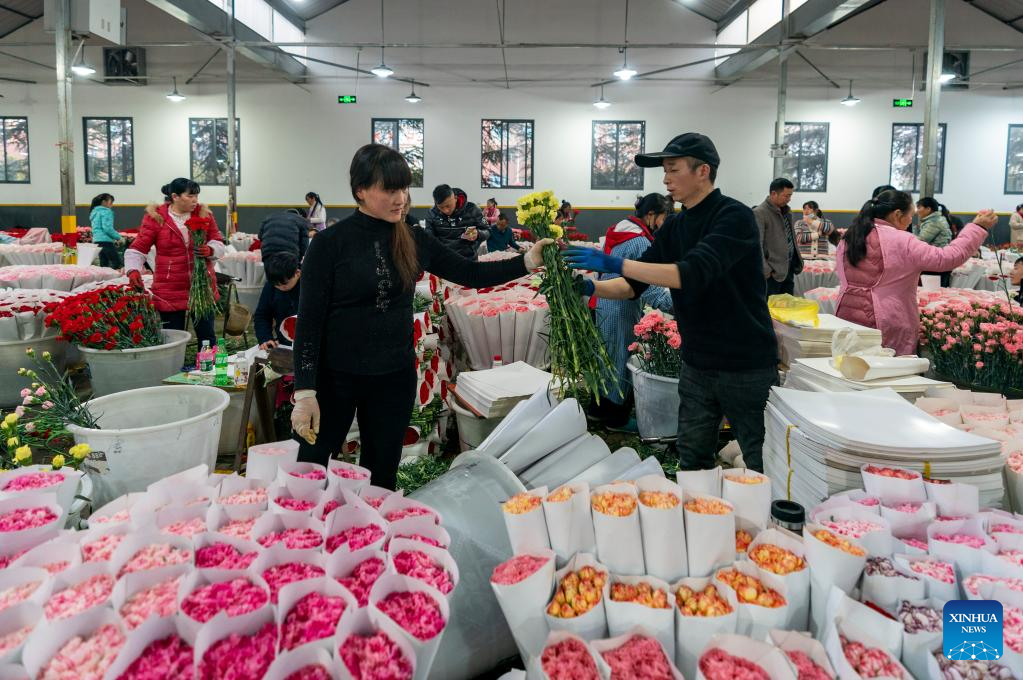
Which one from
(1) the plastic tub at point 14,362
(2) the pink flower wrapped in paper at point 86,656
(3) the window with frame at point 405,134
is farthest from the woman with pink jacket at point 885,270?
(3) the window with frame at point 405,134

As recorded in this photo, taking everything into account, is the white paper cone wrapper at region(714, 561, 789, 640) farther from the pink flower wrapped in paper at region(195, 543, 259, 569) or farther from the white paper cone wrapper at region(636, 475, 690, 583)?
the pink flower wrapped in paper at region(195, 543, 259, 569)

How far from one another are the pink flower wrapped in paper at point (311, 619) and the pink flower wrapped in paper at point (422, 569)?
5.2 inches

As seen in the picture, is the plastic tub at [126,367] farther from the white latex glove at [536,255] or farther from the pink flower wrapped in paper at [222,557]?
the pink flower wrapped in paper at [222,557]

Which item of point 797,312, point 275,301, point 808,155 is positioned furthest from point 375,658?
point 808,155

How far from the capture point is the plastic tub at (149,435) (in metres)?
2.25

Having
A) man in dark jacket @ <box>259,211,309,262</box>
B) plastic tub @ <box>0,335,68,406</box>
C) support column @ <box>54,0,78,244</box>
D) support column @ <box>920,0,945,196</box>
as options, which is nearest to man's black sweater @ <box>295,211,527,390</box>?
man in dark jacket @ <box>259,211,309,262</box>

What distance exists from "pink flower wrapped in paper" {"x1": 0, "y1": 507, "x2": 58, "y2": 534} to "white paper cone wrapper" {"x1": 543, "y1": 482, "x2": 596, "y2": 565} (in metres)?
1.03

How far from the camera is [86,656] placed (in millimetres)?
1047

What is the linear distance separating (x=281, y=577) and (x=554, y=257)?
1093 millimetres

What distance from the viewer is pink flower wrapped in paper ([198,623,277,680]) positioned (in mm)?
995

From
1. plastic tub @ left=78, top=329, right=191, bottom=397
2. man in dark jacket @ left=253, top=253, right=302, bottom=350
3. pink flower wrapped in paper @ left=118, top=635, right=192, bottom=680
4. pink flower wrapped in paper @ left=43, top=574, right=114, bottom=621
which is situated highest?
man in dark jacket @ left=253, top=253, right=302, bottom=350

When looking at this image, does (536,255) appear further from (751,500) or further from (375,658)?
(375,658)

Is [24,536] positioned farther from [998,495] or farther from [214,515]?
[998,495]

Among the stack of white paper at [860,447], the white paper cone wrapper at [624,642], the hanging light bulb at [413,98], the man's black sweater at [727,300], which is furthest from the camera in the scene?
the hanging light bulb at [413,98]
